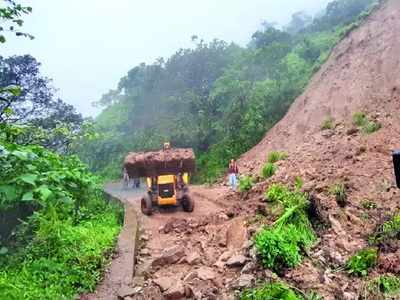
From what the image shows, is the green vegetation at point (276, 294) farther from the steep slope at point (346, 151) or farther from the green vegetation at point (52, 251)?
the green vegetation at point (52, 251)

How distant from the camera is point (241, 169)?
70.8ft

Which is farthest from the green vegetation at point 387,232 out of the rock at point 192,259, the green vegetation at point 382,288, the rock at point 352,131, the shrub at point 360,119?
the shrub at point 360,119

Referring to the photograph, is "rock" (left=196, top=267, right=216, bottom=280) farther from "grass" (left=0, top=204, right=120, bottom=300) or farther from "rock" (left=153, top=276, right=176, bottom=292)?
"grass" (left=0, top=204, right=120, bottom=300)

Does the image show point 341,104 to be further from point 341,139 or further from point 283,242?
point 283,242

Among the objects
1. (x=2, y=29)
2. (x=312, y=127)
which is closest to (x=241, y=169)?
(x=312, y=127)

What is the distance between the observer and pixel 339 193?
10.5 metres

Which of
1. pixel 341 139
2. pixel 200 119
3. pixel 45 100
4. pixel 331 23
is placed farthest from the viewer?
pixel 331 23

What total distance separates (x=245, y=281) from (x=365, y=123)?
10993 millimetres

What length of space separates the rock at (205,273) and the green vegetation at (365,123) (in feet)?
31.2

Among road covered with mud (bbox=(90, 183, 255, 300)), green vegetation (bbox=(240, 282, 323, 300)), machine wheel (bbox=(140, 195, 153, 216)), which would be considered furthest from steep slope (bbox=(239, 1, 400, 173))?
green vegetation (bbox=(240, 282, 323, 300))

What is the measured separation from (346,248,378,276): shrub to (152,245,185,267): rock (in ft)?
10.2

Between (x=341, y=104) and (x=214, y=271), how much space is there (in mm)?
14637

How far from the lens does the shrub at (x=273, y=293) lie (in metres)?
6.48

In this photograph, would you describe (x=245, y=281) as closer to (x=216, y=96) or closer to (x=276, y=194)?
(x=276, y=194)
